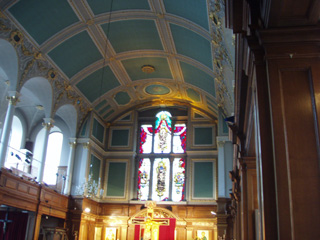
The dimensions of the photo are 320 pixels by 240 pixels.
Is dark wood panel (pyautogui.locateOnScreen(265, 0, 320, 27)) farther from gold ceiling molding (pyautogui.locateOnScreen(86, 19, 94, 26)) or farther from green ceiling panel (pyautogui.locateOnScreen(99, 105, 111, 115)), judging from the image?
green ceiling panel (pyautogui.locateOnScreen(99, 105, 111, 115))

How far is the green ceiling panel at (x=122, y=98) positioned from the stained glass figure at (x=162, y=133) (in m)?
2.00

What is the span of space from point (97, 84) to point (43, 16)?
5.72m

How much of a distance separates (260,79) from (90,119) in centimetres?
1584

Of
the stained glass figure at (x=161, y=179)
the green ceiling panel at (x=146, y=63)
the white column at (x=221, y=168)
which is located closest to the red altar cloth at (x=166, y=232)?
the stained glass figure at (x=161, y=179)

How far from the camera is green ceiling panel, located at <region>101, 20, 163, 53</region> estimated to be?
14.4 meters

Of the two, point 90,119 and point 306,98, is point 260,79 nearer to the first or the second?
point 306,98

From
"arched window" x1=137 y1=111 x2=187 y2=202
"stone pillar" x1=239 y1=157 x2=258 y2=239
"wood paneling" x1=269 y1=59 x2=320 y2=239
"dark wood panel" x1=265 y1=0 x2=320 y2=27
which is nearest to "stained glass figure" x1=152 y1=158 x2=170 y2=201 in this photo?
"arched window" x1=137 y1=111 x2=187 y2=202

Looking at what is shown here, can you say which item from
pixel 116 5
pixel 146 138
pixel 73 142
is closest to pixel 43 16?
pixel 116 5

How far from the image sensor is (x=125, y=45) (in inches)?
627

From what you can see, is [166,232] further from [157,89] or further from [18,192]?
[18,192]

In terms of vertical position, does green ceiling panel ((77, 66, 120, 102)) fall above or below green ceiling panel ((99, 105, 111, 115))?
above

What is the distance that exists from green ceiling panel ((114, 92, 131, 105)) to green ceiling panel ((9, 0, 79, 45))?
6.65m

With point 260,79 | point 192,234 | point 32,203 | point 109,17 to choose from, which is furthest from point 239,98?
point 192,234

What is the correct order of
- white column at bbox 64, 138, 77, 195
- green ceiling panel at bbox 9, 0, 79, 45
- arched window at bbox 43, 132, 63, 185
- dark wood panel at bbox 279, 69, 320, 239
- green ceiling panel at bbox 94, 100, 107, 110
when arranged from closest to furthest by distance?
dark wood panel at bbox 279, 69, 320, 239 < green ceiling panel at bbox 9, 0, 79, 45 < white column at bbox 64, 138, 77, 195 < arched window at bbox 43, 132, 63, 185 < green ceiling panel at bbox 94, 100, 107, 110
